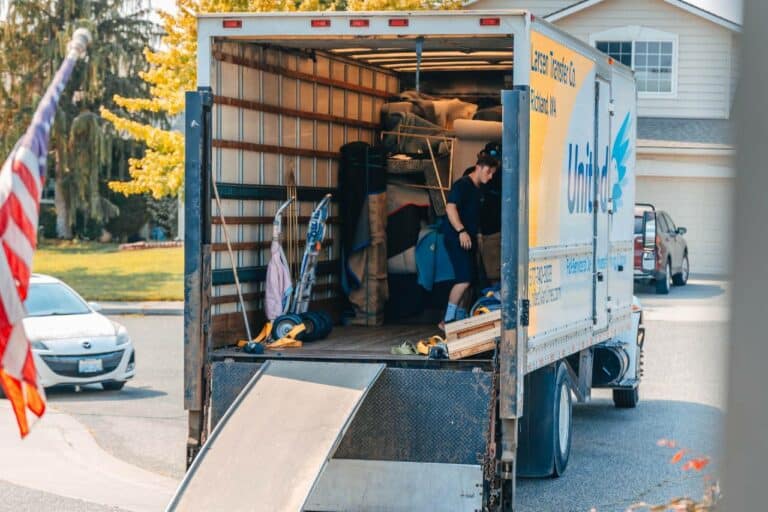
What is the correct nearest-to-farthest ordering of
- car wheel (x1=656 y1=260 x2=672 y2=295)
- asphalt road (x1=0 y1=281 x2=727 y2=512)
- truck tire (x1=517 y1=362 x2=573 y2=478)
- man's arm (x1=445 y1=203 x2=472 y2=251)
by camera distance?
asphalt road (x1=0 y1=281 x2=727 y2=512) → truck tire (x1=517 y1=362 x2=573 y2=478) → man's arm (x1=445 y1=203 x2=472 y2=251) → car wheel (x1=656 y1=260 x2=672 y2=295)

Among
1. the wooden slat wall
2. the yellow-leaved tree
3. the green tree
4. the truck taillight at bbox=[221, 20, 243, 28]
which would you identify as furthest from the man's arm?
the green tree

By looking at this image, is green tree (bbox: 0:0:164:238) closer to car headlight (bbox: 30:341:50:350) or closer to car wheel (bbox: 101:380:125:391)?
car wheel (bbox: 101:380:125:391)

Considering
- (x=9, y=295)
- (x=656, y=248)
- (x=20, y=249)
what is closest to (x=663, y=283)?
(x=656, y=248)

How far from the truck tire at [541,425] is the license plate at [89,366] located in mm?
6388

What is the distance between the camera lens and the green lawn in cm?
3135

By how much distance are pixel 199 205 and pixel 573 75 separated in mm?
3301

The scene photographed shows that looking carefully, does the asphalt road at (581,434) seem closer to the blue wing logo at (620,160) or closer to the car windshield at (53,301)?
the car windshield at (53,301)

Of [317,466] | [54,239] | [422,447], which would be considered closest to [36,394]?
[317,466]

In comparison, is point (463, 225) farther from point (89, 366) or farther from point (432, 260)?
point (89, 366)

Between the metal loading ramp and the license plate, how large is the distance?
6.72m

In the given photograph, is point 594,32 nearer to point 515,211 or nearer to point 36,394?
point 515,211

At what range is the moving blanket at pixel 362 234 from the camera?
1180cm

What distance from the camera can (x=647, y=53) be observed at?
37.4m

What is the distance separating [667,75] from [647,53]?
868mm
